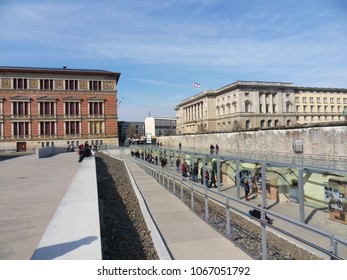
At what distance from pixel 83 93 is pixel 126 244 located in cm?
5416

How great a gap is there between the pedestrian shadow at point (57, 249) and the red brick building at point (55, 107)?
2158 inches

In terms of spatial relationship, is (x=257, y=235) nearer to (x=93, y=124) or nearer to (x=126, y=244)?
(x=126, y=244)

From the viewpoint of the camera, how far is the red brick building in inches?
2101

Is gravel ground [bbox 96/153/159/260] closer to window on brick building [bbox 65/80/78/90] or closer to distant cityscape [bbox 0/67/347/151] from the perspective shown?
distant cityscape [bbox 0/67/347/151]

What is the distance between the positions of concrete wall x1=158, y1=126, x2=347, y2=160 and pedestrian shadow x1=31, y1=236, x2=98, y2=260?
18.0 m

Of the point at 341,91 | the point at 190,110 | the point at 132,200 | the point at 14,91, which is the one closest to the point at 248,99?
the point at 190,110

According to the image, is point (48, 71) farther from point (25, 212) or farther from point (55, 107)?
point (25, 212)

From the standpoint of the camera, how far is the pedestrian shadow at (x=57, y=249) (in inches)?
169

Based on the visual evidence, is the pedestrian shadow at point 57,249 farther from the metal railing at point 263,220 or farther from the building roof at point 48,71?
the building roof at point 48,71

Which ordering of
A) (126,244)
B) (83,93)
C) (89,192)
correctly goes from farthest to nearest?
(83,93) < (89,192) < (126,244)

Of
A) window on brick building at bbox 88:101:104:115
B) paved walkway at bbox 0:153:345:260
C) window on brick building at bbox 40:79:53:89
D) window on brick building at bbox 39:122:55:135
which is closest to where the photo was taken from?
paved walkway at bbox 0:153:345:260

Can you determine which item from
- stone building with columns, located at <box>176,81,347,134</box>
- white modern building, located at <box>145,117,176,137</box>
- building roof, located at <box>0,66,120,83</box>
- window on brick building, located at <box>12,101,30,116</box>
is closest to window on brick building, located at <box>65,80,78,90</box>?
building roof, located at <box>0,66,120,83</box>

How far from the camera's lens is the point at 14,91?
53.7 m

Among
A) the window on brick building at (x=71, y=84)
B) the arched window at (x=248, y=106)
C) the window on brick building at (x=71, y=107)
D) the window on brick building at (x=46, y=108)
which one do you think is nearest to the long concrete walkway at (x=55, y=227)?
the window on brick building at (x=71, y=107)
